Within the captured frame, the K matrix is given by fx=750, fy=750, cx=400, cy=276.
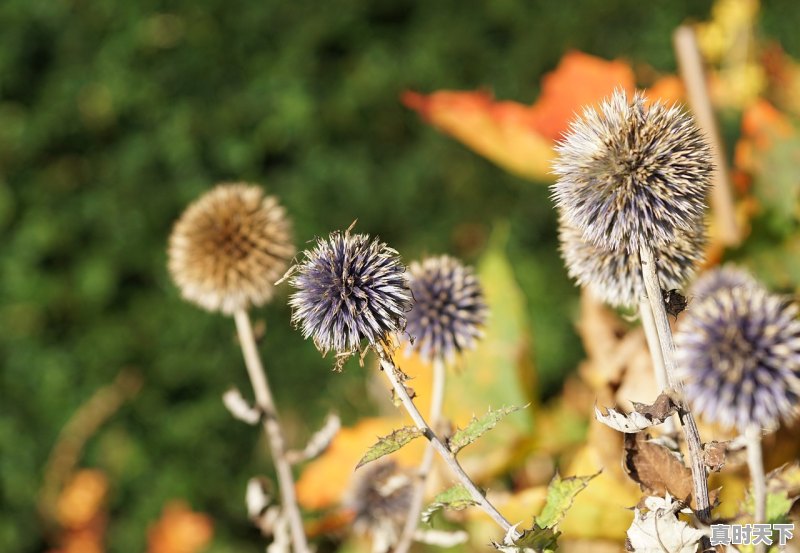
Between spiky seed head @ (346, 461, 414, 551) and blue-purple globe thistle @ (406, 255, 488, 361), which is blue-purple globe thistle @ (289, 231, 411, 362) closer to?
blue-purple globe thistle @ (406, 255, 488, 361)

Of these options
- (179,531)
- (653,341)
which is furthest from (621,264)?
(179,531)

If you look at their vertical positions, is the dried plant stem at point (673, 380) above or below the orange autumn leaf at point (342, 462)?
below

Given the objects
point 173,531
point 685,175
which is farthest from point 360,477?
point 173,531

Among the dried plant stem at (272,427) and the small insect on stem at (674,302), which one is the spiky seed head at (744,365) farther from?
the dried plant stem at (272,427)

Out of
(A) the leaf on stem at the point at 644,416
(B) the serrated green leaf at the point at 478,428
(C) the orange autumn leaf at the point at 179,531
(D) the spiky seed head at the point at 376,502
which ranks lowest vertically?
(A) the leaf on stem at the point at 644,416

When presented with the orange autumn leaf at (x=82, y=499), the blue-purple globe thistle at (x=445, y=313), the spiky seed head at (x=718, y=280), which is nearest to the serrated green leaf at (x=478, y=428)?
the blue-purple globe thistle at (x=445, y=313)

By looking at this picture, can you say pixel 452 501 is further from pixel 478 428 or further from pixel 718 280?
pixel 718 280

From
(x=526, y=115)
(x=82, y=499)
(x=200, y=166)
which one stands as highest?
(x=200, y=166)
